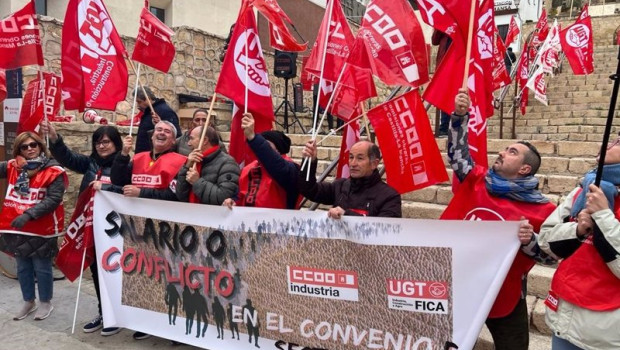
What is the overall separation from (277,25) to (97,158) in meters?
1.93

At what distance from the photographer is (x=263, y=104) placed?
3.97 meters

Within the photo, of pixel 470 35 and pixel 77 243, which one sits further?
pixel 77 243

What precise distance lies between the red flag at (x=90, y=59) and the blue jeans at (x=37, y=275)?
4.57ft

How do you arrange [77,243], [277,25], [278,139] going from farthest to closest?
[77,243] < [277,25] < [278,139]

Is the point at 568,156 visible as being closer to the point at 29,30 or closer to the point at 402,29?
the point at 402,29

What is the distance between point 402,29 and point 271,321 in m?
2.18

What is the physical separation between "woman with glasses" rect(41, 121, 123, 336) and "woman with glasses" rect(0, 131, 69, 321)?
0.42 ft

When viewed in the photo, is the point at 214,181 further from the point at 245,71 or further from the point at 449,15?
the point at 449,15

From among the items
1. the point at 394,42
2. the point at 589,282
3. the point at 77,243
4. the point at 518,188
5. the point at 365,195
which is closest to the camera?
the point at 589,282

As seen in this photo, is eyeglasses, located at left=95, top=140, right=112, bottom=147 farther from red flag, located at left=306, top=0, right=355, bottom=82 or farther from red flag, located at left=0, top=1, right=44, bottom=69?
red flag, located at left=306, top=0, right=355, bottom=82

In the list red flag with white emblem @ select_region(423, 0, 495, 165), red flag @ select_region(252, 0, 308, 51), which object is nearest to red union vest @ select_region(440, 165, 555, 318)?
red flag with white emblem @ select_region(423, 0, 495, 165)

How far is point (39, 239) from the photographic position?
431 centimetres

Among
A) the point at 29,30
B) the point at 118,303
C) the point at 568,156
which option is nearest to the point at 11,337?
the point at 118,303

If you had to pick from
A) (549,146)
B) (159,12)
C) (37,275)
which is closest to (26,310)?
(37,275)
